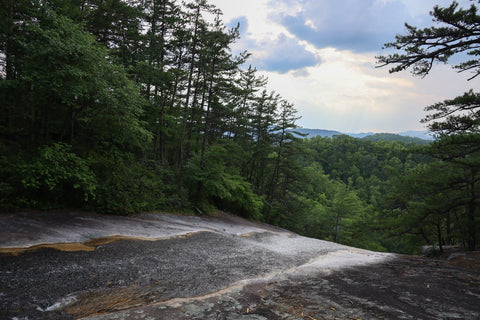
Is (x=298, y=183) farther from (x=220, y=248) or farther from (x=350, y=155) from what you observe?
(x=350, y=155)

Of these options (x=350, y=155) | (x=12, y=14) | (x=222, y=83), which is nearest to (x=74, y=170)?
(x=12, y=14)

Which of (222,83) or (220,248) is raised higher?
(222,83)

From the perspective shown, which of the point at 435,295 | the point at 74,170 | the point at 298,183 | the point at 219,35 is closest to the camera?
the point at 435,295

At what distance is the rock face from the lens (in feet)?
11.8

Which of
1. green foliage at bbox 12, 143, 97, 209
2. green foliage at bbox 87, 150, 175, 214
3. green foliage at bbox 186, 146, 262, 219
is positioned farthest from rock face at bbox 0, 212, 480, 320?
green foliage at bbox 186, 146, 262, 219

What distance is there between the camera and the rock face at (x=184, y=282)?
3595mm

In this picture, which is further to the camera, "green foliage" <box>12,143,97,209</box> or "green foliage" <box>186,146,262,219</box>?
"green foliage" <box>186,146,262,219</box>

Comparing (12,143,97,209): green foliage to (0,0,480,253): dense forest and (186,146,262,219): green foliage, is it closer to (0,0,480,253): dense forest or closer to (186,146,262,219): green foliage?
(0,0,480,253): dense forest

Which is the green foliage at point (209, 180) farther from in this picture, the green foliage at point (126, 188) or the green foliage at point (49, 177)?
the green foliage at point (49, 177)

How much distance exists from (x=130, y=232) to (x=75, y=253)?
2.69m

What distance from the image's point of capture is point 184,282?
16.3 ft

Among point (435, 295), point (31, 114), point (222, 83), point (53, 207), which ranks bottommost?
point (435, 295)

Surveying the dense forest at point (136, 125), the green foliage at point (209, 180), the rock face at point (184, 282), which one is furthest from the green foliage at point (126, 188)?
the rock face at point (184, 282)

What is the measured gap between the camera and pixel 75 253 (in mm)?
5777
